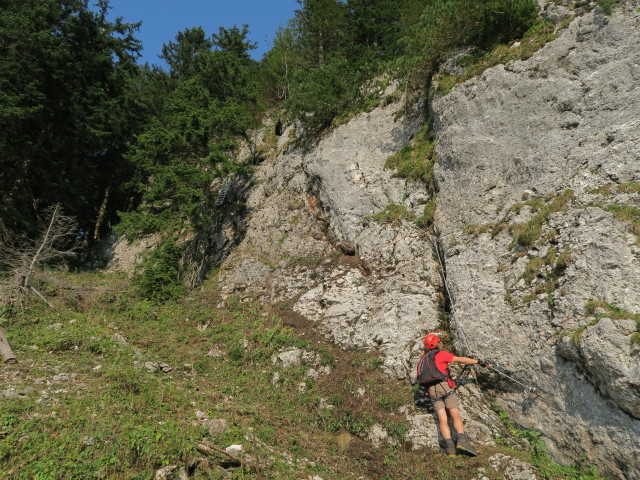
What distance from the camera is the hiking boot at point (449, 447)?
19.7 ft

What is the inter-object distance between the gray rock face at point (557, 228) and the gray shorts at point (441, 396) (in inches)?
44.7

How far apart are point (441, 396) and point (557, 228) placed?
4432mm

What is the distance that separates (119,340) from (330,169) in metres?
10.1

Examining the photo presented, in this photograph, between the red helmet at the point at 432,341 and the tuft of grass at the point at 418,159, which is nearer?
the red helmet at the point at 432,341

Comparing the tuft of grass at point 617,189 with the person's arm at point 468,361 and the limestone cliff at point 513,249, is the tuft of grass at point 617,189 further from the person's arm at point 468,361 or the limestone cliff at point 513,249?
the person's arm at point 468,361

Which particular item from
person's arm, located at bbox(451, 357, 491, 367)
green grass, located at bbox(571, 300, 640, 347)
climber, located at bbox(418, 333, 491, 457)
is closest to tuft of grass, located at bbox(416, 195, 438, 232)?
climber, located at bbox(418, 333, 491, 457)

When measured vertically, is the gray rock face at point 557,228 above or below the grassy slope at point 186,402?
above

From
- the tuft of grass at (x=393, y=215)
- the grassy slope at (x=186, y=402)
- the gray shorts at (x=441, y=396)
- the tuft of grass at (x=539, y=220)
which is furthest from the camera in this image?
the tuft of grass at (x=393, y=215)

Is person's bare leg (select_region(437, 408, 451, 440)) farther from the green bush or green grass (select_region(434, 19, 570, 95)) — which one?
green grass (select_region(434, 19, 570, 95))

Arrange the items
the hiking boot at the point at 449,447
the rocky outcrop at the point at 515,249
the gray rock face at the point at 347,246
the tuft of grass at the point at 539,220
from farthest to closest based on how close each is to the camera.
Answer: the gray rock face at the point at 347,246 → the tuft of grass at the point at 539,220 → the hiking boot at the point at 449,447 → the rocky outcrop at the point at 515,249

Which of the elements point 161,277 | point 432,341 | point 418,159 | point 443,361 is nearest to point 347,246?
point 418,159

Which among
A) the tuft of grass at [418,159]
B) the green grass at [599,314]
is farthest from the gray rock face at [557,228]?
the tuft of grass at [418,159]

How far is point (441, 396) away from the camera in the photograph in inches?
257

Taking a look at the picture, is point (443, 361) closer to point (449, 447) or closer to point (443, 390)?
point (443, 390)
